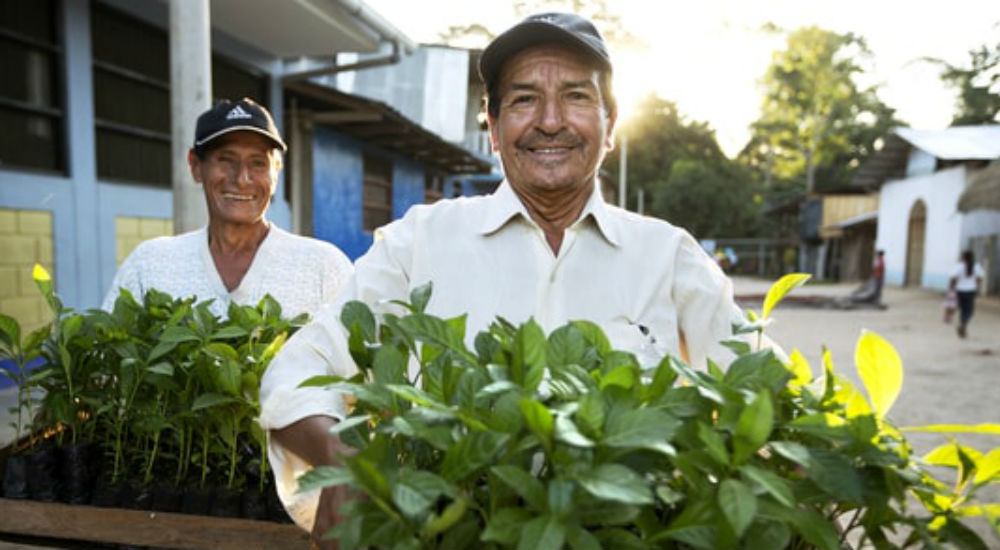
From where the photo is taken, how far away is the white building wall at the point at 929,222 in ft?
59.5

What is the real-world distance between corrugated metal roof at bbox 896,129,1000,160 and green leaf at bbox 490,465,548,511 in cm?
2090

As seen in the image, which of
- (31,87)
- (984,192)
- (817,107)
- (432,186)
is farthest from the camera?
(817,107)

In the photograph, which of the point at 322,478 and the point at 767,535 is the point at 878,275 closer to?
the point at 767,535

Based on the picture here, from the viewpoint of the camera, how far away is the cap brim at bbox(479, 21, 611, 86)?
1.45 metres

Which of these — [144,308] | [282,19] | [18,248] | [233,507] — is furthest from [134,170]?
[233,507]

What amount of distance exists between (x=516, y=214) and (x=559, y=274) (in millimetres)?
168

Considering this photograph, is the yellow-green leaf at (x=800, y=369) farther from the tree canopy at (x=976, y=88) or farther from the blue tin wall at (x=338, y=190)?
the tree canopy at (x=976, y=88)

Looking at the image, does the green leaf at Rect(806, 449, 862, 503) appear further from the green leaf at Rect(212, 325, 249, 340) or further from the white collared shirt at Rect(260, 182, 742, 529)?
the green leaf at Rect(212, 325, 249, 340)

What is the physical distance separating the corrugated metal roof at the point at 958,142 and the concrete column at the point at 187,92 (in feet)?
63.9

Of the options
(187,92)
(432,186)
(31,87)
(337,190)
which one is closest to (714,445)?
(187,92)

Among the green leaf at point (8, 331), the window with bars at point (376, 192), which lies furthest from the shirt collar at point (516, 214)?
the window with bars at point (376, 192)

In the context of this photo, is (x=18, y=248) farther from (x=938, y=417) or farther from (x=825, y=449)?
(x=938, y=417)

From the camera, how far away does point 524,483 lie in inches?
25.4

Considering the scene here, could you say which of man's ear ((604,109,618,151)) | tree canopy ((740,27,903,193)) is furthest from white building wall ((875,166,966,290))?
man's ear ((604,109,618,151))
